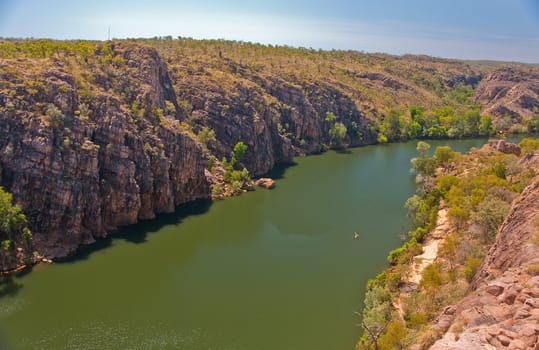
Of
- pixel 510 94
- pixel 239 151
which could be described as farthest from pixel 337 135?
pixel 510 94

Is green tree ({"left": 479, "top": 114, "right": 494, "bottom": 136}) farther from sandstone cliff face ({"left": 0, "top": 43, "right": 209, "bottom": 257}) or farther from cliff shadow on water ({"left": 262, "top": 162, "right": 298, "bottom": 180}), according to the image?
sandstone cliff face ({"left": 0, "top": 43, "right": 209, "bottom": 257})

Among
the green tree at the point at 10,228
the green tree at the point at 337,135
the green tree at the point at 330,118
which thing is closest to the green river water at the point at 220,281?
the green tree at the point at 10,228

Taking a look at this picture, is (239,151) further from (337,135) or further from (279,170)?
(337,135)

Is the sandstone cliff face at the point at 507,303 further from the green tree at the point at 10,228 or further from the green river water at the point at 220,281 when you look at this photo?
the green tree at the point at 10,228

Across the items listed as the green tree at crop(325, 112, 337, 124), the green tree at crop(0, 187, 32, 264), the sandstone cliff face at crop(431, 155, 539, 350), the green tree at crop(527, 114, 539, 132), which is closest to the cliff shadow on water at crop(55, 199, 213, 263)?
the green tree at crop(0, 187, 32, 264)

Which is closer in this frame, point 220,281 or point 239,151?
point 220,281

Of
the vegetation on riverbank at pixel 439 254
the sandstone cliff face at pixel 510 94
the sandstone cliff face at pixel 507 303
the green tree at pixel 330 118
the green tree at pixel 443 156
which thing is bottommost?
the vegetation on riverbank at pixel 439 254
